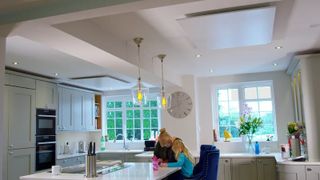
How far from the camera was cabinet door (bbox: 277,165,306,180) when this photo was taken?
173 inches

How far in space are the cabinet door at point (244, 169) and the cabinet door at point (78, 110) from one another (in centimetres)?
338

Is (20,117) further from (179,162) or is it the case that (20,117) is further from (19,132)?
(179,162)

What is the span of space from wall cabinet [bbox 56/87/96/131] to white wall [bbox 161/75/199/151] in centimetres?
191

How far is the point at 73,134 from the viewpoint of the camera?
7.40 meters

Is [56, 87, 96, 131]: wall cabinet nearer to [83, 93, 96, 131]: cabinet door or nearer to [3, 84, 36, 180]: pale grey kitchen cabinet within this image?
[83, 93, 96, 131]: cabinet door

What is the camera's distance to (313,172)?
4352mm

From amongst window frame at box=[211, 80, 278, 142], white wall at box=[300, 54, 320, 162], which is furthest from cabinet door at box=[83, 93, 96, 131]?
white wall at box=[300, 54, 320, 162]

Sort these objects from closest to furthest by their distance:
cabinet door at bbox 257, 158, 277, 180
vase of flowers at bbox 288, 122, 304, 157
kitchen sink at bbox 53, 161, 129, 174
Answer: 1. kitchen sink at bbox 53, 161, 129, 174
2. vase of flowers at bbox 288, 122, 304, 157
3. cabinet door at bbox 257, 158, 277, 180

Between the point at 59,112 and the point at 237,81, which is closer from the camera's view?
the point at 59,112

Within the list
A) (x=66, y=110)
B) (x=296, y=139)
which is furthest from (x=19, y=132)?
(x=296, y=139)

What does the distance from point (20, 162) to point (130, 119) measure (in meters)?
3.40

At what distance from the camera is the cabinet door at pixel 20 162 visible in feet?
15.9

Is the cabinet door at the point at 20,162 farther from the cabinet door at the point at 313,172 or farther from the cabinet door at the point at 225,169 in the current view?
the cabinet door at the point at 313,172

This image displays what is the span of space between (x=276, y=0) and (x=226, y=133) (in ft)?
14.3
